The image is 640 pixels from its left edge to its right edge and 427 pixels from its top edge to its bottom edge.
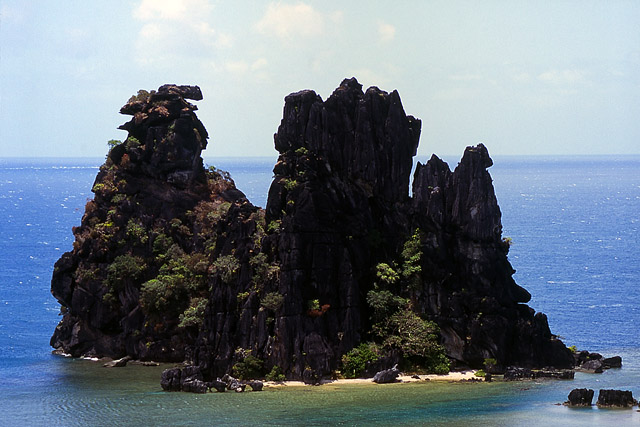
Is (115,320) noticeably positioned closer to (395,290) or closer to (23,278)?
(395,290)

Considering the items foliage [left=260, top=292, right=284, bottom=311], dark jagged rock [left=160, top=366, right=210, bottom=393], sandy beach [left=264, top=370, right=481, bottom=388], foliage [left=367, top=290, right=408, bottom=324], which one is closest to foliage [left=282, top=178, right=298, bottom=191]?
foliage [left=260, top=292, right=284, bottom=311]

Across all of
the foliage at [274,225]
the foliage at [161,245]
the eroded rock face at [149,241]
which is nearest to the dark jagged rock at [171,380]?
the eroded rock face at [149,241]

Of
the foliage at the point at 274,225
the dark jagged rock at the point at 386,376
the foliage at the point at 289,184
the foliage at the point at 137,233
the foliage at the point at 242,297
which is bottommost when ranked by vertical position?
the dark jagged rock at the point at 386,376

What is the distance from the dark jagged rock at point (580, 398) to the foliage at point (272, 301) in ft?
73.2

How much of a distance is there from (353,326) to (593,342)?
85.0ft

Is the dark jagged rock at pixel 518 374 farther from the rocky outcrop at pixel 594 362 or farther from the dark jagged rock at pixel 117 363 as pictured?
the dark jagged rock at pixel 117 363

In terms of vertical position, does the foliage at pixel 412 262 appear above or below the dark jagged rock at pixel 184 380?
above

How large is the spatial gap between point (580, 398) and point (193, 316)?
31.3m

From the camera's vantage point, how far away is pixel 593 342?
96.7 meters

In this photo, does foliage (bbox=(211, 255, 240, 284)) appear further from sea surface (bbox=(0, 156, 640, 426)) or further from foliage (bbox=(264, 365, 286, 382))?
sea surface (bbox=(0, 156, 640, 426))

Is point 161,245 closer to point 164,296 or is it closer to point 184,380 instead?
point 164,296

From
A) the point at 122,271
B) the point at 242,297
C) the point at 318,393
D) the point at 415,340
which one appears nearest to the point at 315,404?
the point at 318,393

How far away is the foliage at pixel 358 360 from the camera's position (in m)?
80.7

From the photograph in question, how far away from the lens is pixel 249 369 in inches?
3191
